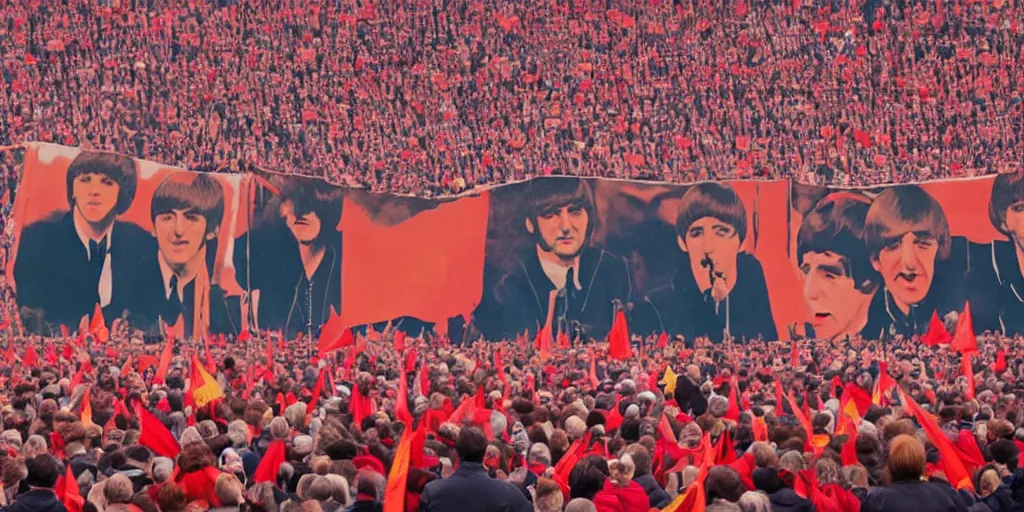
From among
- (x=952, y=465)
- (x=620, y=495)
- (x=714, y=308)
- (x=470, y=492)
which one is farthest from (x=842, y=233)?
(x=470, y=492)

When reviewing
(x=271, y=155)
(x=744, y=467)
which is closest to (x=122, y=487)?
(x=744, y=467)

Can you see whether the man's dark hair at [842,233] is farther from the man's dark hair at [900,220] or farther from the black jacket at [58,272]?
the black jacket at [58,272]

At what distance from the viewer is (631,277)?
26719 mm

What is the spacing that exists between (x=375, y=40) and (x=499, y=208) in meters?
8.51

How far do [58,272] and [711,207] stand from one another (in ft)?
32.0

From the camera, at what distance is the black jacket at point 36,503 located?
7160 mm

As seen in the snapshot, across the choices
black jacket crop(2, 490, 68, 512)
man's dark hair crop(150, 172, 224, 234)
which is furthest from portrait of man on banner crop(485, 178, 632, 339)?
black jacket crop(2, 490, 68, 512)

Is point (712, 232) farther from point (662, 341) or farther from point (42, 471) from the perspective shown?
point (42, 471)

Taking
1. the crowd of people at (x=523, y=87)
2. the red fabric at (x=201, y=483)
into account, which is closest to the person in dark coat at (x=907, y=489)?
the red fabric at (x=201, y=483)

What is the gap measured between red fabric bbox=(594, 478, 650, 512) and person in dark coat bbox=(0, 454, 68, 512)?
2.28 m

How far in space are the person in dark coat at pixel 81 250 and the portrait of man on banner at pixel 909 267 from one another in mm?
10952

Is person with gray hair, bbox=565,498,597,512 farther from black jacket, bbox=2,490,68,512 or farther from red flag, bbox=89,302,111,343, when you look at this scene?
red flag, bbox=89,302,111,343

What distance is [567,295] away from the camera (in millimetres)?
Answer: 26656

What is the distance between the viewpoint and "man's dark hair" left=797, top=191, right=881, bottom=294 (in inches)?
1032
